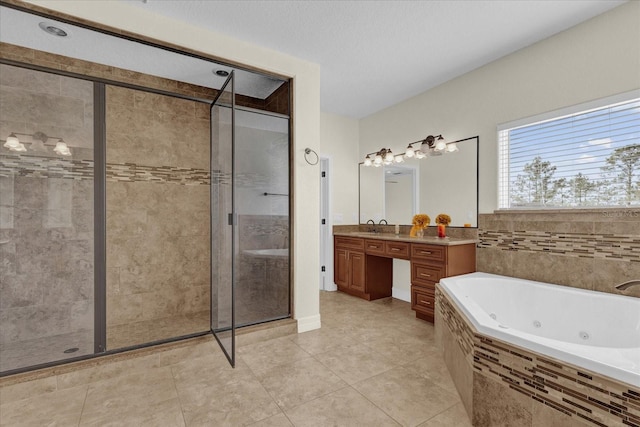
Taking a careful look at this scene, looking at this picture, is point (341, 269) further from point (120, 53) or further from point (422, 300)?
point (120, 53)

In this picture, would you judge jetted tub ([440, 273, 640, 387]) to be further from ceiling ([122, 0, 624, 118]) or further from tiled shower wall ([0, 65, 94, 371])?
tiled shower wall ([0, 65, 94, 371])

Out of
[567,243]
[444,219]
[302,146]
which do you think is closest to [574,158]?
[567,243]

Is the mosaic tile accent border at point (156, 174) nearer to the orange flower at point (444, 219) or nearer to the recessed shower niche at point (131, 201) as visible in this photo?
the recessed shower niche at point (131, 201)

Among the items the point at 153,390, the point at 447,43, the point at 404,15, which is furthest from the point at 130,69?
the point at 447,43

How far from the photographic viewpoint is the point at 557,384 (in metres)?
1.23

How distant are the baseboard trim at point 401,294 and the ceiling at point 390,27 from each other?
Answer: 2.78 metres

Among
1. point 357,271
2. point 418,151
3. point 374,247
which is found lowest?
point 357,271

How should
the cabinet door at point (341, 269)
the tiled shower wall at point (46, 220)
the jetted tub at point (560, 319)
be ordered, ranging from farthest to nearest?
the cabinet door at point (341, 269) → the tiled shower wall at point (46, 220) → the jetted tub at point (560, 319)

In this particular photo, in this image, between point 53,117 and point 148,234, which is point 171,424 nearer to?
point 148,234

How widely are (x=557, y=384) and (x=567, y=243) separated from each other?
174 cm

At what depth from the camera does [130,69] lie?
293 centimetres

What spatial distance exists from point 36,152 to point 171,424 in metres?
2.25

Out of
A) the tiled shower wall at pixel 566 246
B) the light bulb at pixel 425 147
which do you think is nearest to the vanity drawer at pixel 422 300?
the tiled shower wall at pixel 566 246

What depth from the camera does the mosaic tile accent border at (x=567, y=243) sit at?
2182mm
